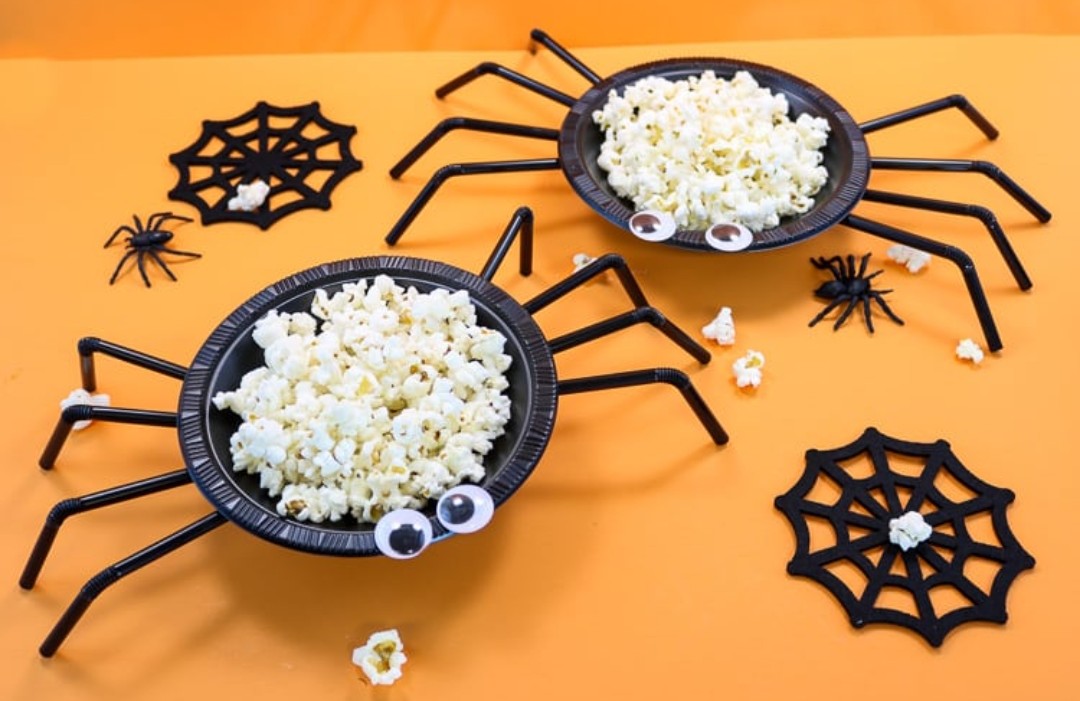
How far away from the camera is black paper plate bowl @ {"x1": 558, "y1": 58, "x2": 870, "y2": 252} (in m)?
2.19

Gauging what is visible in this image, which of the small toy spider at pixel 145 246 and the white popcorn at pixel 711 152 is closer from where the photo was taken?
the white popcorn at pixel 711 152

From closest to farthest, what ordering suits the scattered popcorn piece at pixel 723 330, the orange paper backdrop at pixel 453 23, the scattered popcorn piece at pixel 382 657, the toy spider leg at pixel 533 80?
the scattered popcorn piece at pixel 382 657 < the scattered popcorn piece at pixel 723 330 < the toy spider leg at pixel 533 80 < the orange paper backdrop at pixel 453 23

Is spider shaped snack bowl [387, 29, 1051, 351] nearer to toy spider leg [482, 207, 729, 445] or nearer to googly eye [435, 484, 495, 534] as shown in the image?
toy spider leg [482, 207, 729, 445]

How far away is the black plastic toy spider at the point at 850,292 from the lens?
2.26 metres

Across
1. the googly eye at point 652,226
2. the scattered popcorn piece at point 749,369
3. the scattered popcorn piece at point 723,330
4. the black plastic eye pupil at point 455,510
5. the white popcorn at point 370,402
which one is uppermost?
the googly eye at point 652,226

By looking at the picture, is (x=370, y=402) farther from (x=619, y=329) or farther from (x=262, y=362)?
(x=619, y=329)

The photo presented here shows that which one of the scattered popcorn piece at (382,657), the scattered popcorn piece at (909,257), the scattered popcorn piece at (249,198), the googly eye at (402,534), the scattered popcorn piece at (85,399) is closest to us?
the googly eye at (402,534)

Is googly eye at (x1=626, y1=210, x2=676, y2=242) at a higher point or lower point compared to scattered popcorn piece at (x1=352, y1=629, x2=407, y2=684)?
higher

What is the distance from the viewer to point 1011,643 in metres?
1.75

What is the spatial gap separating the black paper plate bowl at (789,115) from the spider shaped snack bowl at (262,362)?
0.63 feet

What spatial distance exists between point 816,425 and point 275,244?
127 centimetres

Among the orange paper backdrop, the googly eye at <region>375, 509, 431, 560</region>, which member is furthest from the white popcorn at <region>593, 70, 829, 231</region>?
the googly eye at <region>375, 509, 431, 560</region>

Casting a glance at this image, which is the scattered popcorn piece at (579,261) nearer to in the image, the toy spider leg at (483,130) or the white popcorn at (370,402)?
the toy spider leg at (483,130)

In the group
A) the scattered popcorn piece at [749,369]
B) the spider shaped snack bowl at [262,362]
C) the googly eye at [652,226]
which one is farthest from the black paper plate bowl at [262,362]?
the scattered popcorn piece at [749,369]
